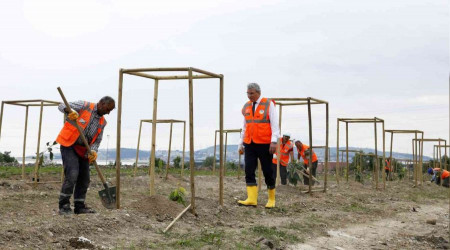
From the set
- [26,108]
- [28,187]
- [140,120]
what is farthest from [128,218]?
[140,120]

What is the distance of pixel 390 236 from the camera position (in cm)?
777

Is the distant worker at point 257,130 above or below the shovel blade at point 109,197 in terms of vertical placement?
above

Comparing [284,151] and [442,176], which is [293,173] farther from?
[442,176]

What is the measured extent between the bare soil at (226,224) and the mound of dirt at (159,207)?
0.01 m

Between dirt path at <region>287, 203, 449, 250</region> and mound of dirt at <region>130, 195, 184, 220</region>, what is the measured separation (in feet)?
5.40

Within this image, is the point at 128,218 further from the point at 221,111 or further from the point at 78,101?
the point at 221,111

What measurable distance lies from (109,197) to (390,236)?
13.3 feet

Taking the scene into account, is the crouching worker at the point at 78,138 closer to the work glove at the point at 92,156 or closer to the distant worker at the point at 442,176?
the work glove at the point at 92,156

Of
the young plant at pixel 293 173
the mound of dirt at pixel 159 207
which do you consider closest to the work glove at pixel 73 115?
the mound of dirt at pixel 159 207

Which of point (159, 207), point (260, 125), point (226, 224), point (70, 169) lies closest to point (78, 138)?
point (70, 169)

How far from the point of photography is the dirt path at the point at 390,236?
270 inches

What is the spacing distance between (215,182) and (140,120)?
2.76 m

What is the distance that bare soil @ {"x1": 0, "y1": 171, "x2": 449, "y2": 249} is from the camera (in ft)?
17.7

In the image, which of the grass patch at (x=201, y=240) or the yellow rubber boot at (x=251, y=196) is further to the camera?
the yellow rubber boot at (x=251, y=196)
